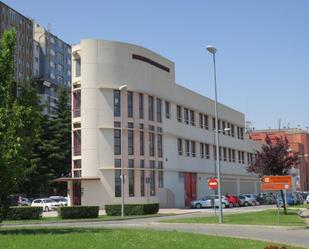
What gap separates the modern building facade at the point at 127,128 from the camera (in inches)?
2158

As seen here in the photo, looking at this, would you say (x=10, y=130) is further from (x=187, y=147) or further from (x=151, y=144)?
(x=187, y=147)

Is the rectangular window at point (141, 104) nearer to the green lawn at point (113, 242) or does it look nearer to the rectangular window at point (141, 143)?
the rectangular window at point (141, 143)

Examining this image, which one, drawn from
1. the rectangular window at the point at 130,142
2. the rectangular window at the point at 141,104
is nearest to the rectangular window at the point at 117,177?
the rectangular window at the point at 130,142

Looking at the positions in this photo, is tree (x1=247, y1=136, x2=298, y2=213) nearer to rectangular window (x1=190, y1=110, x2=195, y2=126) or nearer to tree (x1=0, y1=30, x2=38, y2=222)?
tree (x1=0, y1=30, x2=38, y2=222)

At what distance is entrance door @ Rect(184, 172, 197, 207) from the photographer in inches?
2662

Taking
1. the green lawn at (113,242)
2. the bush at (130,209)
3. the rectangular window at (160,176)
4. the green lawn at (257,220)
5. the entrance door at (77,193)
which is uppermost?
the rectangular window at (160,176)

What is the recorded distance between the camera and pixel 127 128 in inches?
2239

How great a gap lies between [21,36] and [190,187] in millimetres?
63783

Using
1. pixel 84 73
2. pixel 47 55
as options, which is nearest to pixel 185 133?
pixel 84 73

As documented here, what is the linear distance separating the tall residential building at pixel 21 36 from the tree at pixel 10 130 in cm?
9264

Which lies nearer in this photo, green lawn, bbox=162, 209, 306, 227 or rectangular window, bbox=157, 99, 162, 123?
green lawn, bbox=162, 209, 306, 227

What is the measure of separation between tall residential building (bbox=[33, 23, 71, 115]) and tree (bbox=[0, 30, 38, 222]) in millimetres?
101522

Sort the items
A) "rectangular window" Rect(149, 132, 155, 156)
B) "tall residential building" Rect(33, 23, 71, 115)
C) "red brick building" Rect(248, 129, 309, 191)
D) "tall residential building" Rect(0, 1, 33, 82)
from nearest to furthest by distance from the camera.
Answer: "rectangular window" Rect(149, 132, 155, 156)
"tall residential building" Rect(0, 1, 33, 82)
"tall residential building" Rect(33, 23, 71, 115)
"red brick building" Rect(248, 129, 309, 191)

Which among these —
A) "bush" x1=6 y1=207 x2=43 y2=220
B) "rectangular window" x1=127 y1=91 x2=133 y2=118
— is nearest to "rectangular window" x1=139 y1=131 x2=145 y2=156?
"rectangular window" x1=127 y1=91 x2=133 y2=118
